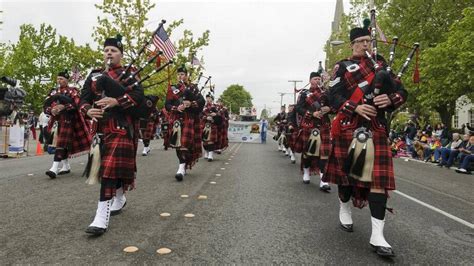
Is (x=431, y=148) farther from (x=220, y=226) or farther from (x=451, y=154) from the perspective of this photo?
(x=220, y=226)

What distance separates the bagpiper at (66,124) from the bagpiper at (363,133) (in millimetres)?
4855

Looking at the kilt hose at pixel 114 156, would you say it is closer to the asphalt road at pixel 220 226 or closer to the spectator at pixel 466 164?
the asphalt road at pixel 220 226

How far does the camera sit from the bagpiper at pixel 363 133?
335 cm

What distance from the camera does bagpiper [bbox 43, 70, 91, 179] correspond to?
7059mm

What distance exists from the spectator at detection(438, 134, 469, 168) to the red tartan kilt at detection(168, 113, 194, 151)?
28.1 feet

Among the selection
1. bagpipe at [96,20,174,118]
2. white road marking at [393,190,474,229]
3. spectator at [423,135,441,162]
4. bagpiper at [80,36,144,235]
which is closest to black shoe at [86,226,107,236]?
bagpiper at [80,36,144,235]

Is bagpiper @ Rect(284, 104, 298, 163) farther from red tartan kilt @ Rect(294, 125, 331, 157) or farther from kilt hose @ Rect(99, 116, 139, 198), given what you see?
kilt hose @ Rect(99, 116, 139, 198)

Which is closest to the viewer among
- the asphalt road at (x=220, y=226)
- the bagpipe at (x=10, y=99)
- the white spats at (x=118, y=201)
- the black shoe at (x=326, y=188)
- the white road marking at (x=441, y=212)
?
the asphalt road at (x=220, y=226)

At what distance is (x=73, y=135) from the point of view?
23.6ft

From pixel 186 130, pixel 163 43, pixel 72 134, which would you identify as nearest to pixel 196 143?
pixel 186 130

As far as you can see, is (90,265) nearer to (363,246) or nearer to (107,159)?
(107,159)

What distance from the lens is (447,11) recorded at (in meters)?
19.1

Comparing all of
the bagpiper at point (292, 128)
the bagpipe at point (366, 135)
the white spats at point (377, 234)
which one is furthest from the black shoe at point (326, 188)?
the white spats at point (377, 234)

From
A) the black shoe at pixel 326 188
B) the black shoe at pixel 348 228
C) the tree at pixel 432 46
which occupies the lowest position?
the black shoe at pixel 348 228
